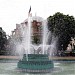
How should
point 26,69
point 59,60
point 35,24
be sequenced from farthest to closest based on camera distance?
point 35,24
point 59,60
point 26,69

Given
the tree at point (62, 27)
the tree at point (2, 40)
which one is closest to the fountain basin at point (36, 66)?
the tree at point (62, 27)

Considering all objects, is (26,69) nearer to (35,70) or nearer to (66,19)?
(35,70)

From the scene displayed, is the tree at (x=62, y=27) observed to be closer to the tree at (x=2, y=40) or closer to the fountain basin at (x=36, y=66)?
the tree at (x=2, y=40)

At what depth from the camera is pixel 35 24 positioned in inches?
2263

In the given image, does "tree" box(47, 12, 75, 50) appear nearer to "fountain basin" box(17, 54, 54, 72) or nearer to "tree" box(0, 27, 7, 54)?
"tree" box(0, 27, 7, 54)

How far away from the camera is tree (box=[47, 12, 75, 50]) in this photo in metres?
35.2

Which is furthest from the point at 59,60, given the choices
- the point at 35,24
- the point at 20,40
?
the point at 35,24

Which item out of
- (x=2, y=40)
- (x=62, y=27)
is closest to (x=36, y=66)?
(x=62, y=27)

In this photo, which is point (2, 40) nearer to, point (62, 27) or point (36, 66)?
point (62, 27)

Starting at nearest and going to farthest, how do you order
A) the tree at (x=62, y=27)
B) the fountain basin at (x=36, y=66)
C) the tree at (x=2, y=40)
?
the fountain basin at (x=36, y=66) < the tree at (x=62, y=27) < the tree at (x=2, y=40)

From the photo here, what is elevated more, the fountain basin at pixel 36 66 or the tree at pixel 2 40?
the tree at pixel 2 40

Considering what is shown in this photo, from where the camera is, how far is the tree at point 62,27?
116ft

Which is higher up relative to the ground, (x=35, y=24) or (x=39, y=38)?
(x=35, y=24)

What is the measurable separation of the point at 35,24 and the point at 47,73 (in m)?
41.3
